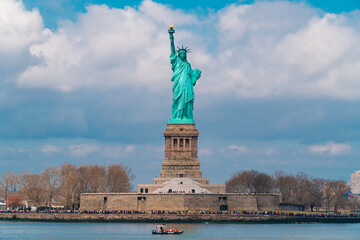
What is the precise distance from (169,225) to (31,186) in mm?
24820

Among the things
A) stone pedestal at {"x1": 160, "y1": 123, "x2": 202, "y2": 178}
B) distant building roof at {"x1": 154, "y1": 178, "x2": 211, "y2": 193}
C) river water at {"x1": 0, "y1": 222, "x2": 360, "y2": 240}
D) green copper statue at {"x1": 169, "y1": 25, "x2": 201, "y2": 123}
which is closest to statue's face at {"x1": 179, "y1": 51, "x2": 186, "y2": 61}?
green copper statue at {"x1": 169, "y1": 25, "x2": 201, "y2": 123}

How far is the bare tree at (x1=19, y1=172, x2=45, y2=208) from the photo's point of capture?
88.8m

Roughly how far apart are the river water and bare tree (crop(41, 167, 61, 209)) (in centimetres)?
1169

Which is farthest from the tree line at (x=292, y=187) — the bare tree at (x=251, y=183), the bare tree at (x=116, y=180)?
the bare tree at (x=116, y=180)

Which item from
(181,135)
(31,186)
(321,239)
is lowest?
(321,239)

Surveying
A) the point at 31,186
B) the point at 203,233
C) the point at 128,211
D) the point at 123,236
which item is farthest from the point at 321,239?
the point at 31,186

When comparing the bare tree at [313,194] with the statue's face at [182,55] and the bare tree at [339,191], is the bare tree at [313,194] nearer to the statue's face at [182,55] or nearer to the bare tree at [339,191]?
the bare tree at [339,191]

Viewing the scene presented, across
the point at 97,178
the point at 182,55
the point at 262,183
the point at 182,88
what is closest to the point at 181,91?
the point at 182,88

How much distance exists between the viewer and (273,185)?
101625 millimetres

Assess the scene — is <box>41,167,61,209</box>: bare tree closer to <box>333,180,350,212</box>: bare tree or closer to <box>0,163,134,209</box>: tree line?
<box>0,163,134,209</box>: tree line

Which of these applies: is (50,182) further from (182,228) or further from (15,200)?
(182,228)

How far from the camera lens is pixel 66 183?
87.6 m

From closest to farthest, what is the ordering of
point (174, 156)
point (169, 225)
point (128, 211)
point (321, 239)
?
1. point (321, 239)
2. point (169, 225)
3. point (128, 211)
4. point (174, 156)

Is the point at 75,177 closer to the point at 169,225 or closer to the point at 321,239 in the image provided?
the point at 169,225
